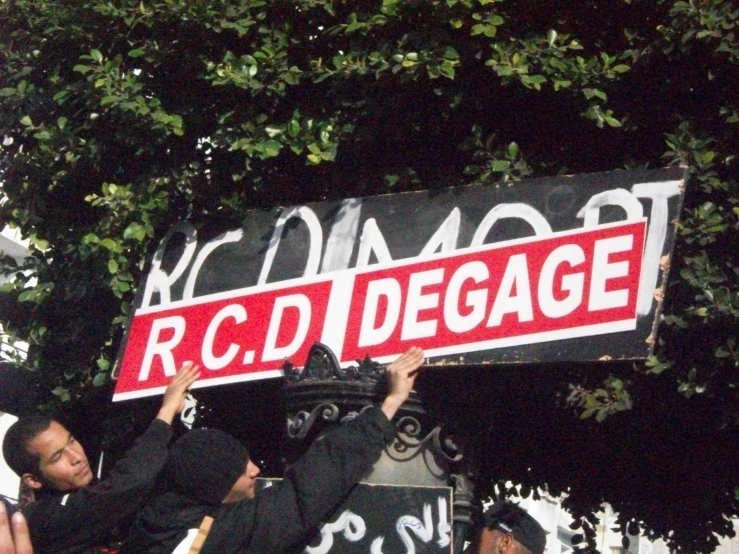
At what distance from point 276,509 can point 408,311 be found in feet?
Answer: 4.05

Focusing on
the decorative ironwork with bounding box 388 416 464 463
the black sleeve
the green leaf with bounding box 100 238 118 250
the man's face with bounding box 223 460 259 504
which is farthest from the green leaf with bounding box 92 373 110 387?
the black sleeve

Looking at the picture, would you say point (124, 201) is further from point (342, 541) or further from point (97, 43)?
point (342, 541)

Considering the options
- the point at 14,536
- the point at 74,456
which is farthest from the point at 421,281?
the point at 14,536

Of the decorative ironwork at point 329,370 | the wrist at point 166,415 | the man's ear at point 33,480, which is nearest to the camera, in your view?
the man's ear at point 33,480

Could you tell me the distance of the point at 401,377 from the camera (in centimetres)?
424

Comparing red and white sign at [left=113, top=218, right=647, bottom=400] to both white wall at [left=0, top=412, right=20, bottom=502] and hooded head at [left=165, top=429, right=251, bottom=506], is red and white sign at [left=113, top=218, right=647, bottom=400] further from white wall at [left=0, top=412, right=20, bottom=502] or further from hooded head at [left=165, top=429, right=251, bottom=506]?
white wall at [left=0, top=412, right=20, bottom=502]

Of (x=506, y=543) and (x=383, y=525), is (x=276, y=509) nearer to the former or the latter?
(x=383, y=525)

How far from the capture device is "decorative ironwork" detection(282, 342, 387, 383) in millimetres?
4406

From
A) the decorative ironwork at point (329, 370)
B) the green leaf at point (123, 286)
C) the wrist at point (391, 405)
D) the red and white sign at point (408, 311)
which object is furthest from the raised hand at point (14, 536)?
the green leaf at point (123, 286)

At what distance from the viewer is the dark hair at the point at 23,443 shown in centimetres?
416

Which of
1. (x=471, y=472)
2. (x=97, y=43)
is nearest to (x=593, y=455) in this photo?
(x=471, y=472)

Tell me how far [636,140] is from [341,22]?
139cm

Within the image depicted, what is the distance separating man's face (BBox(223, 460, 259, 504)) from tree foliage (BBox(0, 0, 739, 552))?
1.54 m

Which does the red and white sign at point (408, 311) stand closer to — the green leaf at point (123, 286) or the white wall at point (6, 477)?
the green leaf at point (123, 286)
